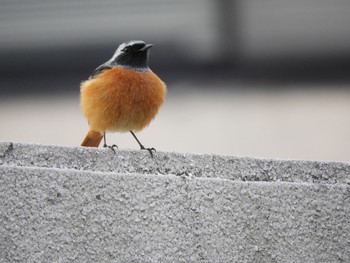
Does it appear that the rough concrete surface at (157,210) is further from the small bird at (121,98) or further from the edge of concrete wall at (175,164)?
the small bird at (121,98)

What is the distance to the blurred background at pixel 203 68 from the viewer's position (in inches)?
229

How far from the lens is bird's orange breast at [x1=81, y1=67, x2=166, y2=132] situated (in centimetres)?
Result: 429

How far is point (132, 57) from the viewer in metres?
4.76

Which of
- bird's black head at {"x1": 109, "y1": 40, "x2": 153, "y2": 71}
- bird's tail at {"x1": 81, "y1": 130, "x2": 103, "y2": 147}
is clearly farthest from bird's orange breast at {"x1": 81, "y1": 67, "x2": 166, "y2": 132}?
bird's tail at {"x1": 81, "y1": 130, "x2": 103, "y2": 147}

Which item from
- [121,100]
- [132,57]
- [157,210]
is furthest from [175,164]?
[132,57]

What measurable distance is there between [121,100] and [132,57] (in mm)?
557

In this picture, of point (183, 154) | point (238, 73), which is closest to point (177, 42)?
point (238, 73)

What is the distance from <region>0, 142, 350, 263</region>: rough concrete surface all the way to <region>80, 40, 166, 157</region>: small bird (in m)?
1.39

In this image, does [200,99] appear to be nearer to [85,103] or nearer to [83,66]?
[83,66]

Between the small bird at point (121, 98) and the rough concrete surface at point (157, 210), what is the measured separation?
4.55ft

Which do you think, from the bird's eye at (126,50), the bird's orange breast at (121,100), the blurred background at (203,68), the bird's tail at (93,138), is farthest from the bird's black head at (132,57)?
the blurred background at (203,68)

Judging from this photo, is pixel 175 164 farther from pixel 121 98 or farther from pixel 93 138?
pixel 93 138

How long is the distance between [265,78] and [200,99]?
0.55 m

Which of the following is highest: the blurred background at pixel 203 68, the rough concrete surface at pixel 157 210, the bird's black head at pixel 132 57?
the rough concrete surface at pixel 157 210
